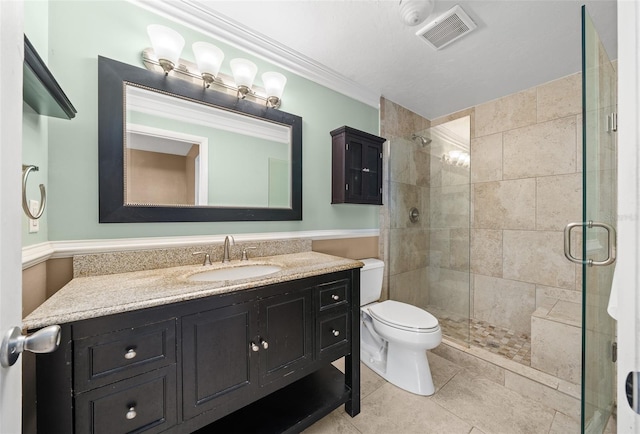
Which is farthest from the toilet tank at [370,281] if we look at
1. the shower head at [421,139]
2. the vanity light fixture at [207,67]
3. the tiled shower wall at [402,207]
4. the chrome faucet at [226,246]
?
the vanity light fixture at [207,67]

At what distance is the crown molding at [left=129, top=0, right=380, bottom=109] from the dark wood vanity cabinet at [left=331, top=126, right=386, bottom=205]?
461mm

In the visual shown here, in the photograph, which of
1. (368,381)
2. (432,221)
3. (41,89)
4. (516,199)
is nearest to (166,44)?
(41,89)

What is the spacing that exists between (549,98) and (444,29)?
56.1 inches

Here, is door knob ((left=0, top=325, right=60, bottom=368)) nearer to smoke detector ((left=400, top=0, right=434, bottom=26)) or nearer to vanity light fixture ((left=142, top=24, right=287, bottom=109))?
vanity light fixture ((left=142, top=24, right=287, bottom=109))

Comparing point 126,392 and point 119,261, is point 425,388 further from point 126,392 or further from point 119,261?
point 119,261

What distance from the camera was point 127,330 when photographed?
2.84 ft

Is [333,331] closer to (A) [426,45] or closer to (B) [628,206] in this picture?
(B) [628,206]

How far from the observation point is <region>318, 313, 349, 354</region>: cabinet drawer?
1.36m

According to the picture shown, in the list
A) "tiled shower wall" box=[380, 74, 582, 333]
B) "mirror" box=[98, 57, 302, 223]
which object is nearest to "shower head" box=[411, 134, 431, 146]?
"tiled shower wall" box=[380, 74, 582, 333]

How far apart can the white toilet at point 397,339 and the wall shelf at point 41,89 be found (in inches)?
78.3

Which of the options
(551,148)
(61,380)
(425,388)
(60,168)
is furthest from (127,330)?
(551,148)

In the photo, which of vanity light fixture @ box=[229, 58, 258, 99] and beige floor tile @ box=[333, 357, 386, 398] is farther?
beige floor tile @ box=[333, 357, 386, 398]

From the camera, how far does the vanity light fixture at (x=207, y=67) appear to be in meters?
1.31

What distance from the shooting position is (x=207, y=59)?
143cm
